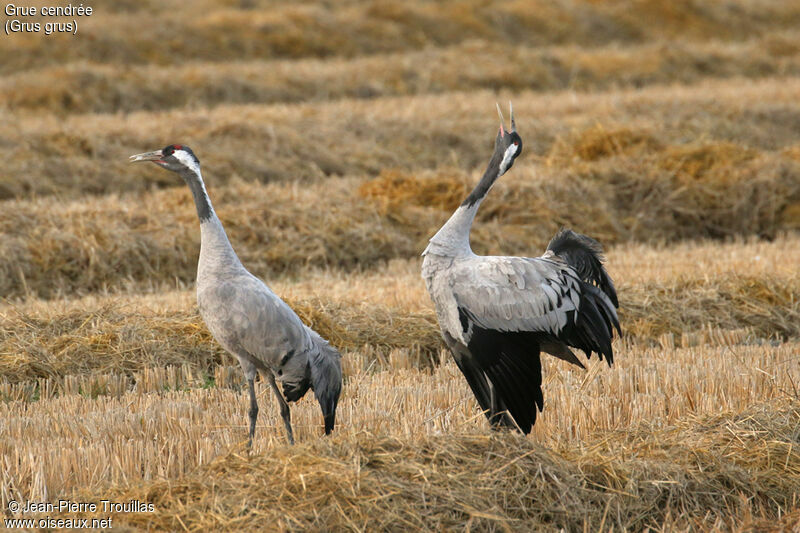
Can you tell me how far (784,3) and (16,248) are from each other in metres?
33.9

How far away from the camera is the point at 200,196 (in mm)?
5090

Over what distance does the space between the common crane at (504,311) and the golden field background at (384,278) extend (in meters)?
0.27

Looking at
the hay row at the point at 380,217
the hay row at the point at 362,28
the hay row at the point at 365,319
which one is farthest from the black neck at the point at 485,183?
the hay row at the point at 362,28

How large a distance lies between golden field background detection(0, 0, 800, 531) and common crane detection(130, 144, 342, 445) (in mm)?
291

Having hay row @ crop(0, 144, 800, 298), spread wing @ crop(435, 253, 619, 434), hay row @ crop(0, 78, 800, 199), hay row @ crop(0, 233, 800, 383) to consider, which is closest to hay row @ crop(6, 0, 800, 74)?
hay row @ crop(0, 78, 800, 199)

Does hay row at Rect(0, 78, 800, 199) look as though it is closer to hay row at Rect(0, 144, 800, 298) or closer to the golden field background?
the golden field background

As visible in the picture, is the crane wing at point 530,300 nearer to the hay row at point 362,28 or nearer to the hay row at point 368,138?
the hay row at point 368,138

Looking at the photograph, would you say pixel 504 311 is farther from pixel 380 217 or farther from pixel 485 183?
pixel 380 217

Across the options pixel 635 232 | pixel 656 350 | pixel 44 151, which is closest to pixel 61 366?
pixel 656 350

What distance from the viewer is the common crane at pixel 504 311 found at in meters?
4.87

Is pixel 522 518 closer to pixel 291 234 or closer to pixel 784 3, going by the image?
pixel 291 234

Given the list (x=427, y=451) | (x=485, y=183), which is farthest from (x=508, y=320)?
(x=427, y=451)

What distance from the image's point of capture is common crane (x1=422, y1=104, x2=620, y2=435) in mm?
4871

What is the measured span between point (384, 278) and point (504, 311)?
4886 mm
